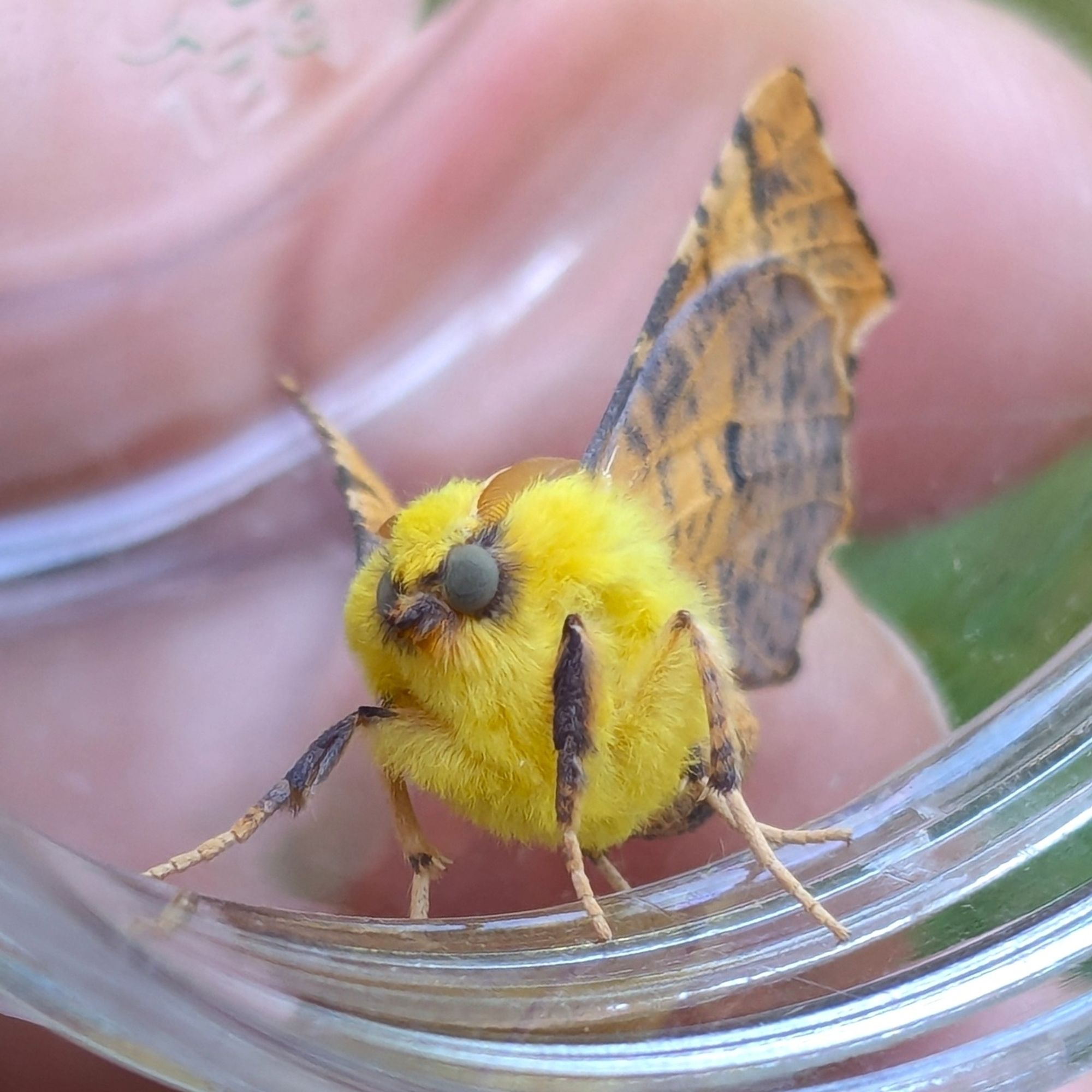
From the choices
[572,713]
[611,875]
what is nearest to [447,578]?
[572,713]

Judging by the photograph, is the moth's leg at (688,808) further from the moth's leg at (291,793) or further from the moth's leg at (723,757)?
the moth's leg at (291,793)

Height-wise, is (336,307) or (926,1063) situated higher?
(336,307)

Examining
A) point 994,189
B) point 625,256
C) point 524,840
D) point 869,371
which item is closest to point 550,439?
point 625,256

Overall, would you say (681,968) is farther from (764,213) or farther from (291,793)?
(764,213)

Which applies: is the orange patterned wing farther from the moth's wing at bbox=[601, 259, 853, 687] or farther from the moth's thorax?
the moth's thorax

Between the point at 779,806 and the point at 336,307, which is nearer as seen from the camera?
the point at 779,806

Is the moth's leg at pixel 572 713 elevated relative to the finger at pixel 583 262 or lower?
lower

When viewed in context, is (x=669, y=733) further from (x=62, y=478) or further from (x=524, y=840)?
(x=62, y=478)

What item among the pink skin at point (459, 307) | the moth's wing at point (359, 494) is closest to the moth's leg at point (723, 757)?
the moth's wing at point (359, 494)
